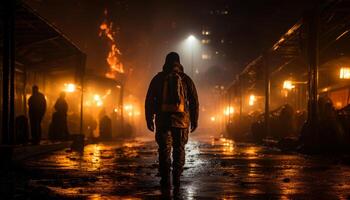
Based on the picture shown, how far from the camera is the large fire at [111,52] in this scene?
5438 centimetres

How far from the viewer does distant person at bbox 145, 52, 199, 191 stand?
29.4ft

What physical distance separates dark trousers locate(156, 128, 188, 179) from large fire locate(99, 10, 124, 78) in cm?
4465

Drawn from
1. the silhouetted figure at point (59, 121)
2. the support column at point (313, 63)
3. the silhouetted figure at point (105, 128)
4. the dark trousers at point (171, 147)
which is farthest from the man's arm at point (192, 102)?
the silhouetted figure at point (105, 128)

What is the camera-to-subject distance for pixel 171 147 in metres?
9.07

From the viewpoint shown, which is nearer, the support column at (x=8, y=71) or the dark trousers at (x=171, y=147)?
the dark trousers at (x=171, y=147)

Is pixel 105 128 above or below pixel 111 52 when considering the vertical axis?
below

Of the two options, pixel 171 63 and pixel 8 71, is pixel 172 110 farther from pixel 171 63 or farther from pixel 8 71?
pixel 8 71

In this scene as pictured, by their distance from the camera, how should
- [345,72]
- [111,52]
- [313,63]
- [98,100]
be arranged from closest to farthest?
[313,63]
[345,72]
[98,100]
[111,52]

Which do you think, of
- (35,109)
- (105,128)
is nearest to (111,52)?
(105,128)

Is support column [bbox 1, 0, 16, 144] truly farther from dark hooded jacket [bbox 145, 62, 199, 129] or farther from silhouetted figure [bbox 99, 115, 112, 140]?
silhouetted figure [bbox 99, 115, 112, 140]

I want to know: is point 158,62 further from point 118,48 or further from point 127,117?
point 127,117

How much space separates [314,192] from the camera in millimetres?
7574

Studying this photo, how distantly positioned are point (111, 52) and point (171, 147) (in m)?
49.7

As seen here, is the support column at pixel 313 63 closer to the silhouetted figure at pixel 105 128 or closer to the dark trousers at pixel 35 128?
the dark trousers at pixel 35 128
